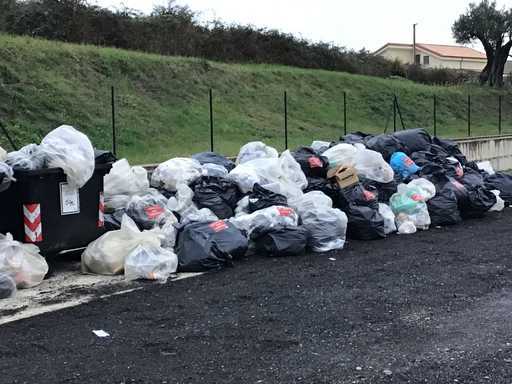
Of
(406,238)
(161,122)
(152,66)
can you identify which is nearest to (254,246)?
(406,238)

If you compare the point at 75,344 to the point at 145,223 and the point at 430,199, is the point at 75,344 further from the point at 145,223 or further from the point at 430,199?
the point at 430,199

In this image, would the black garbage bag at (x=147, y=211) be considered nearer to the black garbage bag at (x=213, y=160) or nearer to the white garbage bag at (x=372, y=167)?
the black garbage bag at (x=213, y=160)

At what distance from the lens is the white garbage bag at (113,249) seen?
5.57 meters

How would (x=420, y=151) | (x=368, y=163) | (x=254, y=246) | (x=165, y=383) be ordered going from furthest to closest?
Result: 1. (x=420, y=151)
2. (x=368, y=163)
3. (x=254, y=246)
4. (x=165, y=383)

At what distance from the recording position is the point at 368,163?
7.95 meters

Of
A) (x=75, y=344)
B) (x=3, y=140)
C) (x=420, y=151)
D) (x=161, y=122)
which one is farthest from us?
(x=161, y=122)

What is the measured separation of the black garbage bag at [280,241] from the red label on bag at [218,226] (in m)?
0.39

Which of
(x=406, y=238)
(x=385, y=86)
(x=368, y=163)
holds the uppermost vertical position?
(x=385, y=86)

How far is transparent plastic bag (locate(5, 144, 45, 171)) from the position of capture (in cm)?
547

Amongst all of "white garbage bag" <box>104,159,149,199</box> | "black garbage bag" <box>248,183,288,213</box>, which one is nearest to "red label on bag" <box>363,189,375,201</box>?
"black garbage bag" <box>248,183,288,213</box>

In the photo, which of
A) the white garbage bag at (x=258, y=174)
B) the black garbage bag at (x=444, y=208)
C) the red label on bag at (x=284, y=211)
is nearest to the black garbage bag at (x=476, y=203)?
the black garbage bag at (x=444, y=208)

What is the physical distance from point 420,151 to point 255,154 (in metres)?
2.69

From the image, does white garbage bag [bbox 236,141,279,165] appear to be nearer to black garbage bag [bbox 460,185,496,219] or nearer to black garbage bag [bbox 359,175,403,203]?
black garbage bag [bbox 359,175,403,203]

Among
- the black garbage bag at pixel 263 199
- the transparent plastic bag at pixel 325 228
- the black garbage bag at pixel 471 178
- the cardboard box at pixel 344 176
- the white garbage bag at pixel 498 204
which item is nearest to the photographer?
the transparent plastic bag at pixel 325 228
